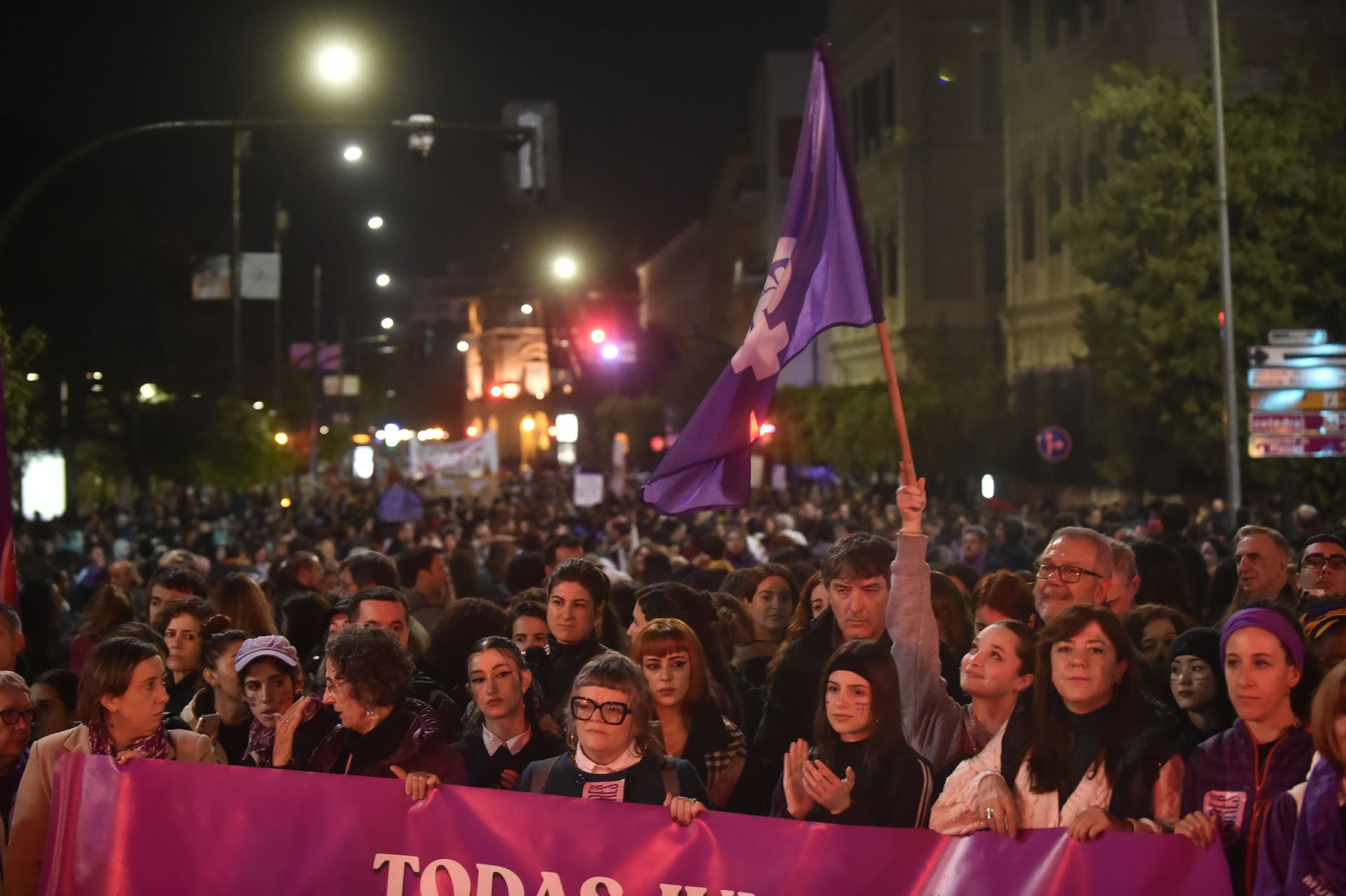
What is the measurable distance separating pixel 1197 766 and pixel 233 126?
12.6m

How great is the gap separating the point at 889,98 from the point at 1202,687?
55.6 m

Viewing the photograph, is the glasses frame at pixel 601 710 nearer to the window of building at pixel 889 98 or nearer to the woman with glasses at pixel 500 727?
the woman with glasses at pixel 500 727

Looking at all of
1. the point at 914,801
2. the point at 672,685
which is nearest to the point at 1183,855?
the point at 914,801

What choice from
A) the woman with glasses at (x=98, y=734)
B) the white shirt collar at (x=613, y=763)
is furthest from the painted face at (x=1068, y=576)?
the woman with glasses at (x=98, y=734)

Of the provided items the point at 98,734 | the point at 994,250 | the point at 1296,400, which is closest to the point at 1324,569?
the point at 98,734

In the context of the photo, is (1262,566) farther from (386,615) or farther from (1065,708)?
(386,615)

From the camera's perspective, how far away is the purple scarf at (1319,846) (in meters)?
4.34

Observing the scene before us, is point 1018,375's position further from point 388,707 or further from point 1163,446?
point 388,707

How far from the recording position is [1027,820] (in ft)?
16.6

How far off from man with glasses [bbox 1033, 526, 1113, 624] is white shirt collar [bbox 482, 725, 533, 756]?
6.39 ft

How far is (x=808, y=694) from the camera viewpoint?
6.65m

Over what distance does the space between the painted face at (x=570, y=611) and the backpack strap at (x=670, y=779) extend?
211 cm

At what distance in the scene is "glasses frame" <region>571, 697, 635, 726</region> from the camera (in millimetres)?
5445

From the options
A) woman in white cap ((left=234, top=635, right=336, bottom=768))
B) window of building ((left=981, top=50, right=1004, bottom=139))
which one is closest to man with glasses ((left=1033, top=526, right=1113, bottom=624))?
woman in white cap ((left=234, top=635, right=336, bottom=768))
